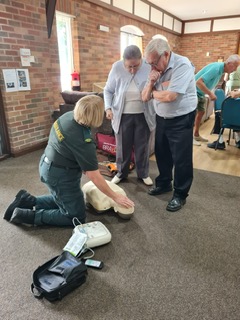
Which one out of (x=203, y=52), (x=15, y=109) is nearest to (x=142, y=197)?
(x=15, y=109)

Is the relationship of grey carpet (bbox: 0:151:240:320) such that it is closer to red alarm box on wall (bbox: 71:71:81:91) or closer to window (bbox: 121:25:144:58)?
red alarm box on wall (bbox: 71:71:81:91)

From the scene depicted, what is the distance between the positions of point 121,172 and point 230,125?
1.75 m

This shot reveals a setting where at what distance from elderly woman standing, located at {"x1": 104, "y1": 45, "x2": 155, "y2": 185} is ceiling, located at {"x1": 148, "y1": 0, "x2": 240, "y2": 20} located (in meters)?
5.43

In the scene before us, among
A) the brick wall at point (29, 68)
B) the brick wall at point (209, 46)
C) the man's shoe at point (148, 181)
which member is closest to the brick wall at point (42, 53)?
the brick wall at point (29, 68)

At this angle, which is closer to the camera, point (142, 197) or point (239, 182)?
point (142, 197)

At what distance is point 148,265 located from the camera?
150 centimetres

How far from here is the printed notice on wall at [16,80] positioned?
120 inches

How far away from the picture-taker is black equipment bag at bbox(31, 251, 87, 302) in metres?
1.25

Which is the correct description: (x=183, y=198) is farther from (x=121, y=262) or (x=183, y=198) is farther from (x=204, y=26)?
(x=204, y=26)

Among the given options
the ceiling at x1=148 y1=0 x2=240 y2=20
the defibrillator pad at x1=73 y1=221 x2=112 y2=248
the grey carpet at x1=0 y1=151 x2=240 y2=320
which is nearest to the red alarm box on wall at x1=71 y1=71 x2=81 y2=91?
the grey carpet at x1=0 y1=151 x2=240 y2=320

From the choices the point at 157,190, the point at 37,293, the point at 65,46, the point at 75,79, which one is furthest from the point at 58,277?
the point at 65,46

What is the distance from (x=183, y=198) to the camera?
2.15 m

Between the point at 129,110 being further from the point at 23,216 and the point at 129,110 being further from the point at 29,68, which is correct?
the point at 29,68

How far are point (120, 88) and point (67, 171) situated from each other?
1.02 m
